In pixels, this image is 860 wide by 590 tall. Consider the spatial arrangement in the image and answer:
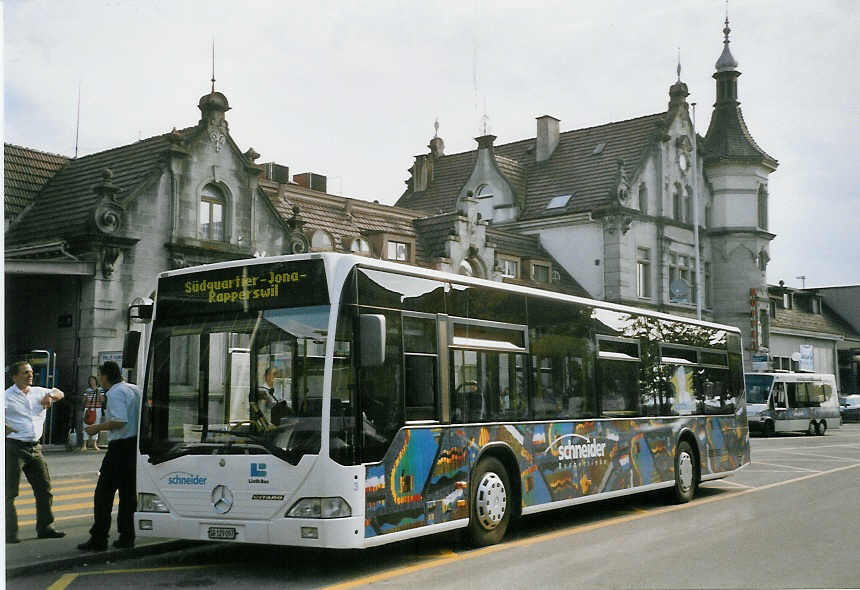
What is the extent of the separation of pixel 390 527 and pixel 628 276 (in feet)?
129

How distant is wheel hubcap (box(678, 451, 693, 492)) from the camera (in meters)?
15.1

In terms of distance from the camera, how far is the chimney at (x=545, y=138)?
52875mm

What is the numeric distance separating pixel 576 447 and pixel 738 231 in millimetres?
44738

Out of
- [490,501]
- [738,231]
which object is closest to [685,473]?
[490,501]

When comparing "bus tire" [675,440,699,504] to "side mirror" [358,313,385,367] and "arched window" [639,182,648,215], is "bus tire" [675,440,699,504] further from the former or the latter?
"arched window" [639,182,648,215]

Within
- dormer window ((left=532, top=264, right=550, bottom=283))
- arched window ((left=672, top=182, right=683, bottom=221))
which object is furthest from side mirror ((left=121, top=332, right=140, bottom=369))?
arched window ((left=672, top=182, right=683, bottom=221))

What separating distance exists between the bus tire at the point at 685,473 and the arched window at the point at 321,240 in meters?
21.1

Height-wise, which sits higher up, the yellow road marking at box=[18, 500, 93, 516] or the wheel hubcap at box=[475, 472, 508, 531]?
the wheel hubcap at box=[475, 472, 508, 531]

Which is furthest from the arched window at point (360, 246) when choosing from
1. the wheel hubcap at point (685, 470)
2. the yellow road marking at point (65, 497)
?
the wheel hubcap at point (685, 470)

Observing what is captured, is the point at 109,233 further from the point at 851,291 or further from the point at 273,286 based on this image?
the point at 851,291

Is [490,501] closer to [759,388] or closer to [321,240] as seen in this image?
[321,240]

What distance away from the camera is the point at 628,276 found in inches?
1852

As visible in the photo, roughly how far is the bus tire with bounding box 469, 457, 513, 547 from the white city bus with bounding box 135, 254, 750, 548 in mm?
20

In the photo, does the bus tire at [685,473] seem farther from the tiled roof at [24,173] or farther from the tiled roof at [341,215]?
the tiled roof at [341,215]
